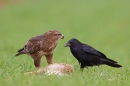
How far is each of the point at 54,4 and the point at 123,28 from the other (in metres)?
10.9

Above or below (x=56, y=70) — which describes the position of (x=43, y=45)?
above

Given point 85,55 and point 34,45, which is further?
point 85,55

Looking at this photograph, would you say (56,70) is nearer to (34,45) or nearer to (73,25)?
(34,45)

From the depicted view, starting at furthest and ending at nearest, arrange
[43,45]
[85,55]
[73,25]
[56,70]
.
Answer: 1. [73,25]
2. [85,55]
3. [43,45]
4. [56,70]

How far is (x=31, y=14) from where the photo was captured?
31641 mm

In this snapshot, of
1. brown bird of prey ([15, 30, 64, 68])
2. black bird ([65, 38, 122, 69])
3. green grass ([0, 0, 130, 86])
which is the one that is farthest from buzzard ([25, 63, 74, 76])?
green grass ([0, 0, 130, 86])

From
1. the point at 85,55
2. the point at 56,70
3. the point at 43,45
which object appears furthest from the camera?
the point at 85,55

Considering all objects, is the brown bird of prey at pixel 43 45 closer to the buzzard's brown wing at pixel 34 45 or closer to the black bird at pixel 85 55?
the buzzard's brown wing at pixel 34 45

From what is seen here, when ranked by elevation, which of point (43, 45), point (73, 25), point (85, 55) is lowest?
point (85, 55)

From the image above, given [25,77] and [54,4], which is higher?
[54,4]

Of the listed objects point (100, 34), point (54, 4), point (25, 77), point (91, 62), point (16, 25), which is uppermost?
point (54, 4)

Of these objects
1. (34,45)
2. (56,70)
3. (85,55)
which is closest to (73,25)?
(85,55)

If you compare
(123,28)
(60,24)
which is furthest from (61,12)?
(123,28)

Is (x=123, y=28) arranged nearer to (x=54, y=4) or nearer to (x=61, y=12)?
(x=61, y=12)
